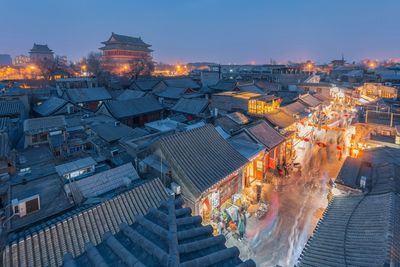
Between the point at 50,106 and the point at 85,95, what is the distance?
787 cm

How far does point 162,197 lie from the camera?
13.1 m

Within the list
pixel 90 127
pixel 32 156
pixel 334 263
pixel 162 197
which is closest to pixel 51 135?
pixel 32 156

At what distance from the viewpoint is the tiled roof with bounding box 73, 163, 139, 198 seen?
14.2 meters

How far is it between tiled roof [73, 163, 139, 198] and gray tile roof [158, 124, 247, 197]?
115 inches

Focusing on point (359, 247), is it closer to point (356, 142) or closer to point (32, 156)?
point (356, 142)

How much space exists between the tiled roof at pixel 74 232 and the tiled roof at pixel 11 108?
30.7m

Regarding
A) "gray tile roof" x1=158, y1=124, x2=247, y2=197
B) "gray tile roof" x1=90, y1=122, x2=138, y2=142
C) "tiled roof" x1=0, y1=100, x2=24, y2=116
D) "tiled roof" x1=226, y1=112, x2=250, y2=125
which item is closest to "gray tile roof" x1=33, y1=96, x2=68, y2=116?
"tiled roof" x1=0, y1=100, x2=24, y2=116

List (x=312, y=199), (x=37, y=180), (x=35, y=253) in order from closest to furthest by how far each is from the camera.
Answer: (x=35, y=253) < (x=37, y=180) < (x=312, y=199)

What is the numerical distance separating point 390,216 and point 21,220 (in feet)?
60.6

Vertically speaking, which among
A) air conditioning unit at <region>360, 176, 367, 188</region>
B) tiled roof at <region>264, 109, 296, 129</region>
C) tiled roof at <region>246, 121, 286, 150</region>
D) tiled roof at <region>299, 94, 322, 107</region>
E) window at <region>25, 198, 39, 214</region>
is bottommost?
window at <region>25, 198, 39, 214</region>

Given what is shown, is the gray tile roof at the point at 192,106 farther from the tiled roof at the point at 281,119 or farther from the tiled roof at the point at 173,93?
the tiled roof at the point at 281,119

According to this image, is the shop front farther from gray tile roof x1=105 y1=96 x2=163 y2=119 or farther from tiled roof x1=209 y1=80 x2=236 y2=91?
tiled roof x1=209 y1=80 x2=236 y2=91

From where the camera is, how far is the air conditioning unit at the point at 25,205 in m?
12.4

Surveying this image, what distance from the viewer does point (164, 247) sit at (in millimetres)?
4570
